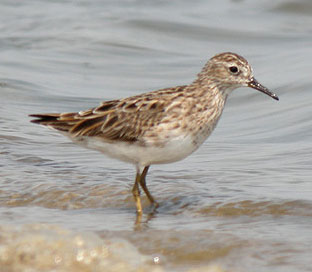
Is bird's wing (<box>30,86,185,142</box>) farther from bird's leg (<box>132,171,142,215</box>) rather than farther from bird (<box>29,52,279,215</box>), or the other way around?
bird's leg (<box>132,171,142,215</box>)

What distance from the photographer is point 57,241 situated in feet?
24.4

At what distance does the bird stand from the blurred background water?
664mm

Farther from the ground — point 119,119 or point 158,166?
point 119,119

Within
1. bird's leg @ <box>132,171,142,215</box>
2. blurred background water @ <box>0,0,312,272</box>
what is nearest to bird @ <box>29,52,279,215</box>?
bird's leg @ <box>132,171,142,215</box>

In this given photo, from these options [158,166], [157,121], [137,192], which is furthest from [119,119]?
[158,166]

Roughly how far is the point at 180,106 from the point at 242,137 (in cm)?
366

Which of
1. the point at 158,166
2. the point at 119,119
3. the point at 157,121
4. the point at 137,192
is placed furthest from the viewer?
the point at 158,166

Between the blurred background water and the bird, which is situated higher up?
the bird

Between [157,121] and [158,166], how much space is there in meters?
2.23

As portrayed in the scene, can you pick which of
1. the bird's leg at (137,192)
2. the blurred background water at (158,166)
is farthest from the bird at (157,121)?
the blurred background water at (158,166)

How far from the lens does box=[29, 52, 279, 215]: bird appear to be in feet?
28.2

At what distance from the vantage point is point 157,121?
8672mm

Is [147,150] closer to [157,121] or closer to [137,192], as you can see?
[157,121]

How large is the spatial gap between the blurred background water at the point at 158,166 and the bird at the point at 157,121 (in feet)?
2.18
